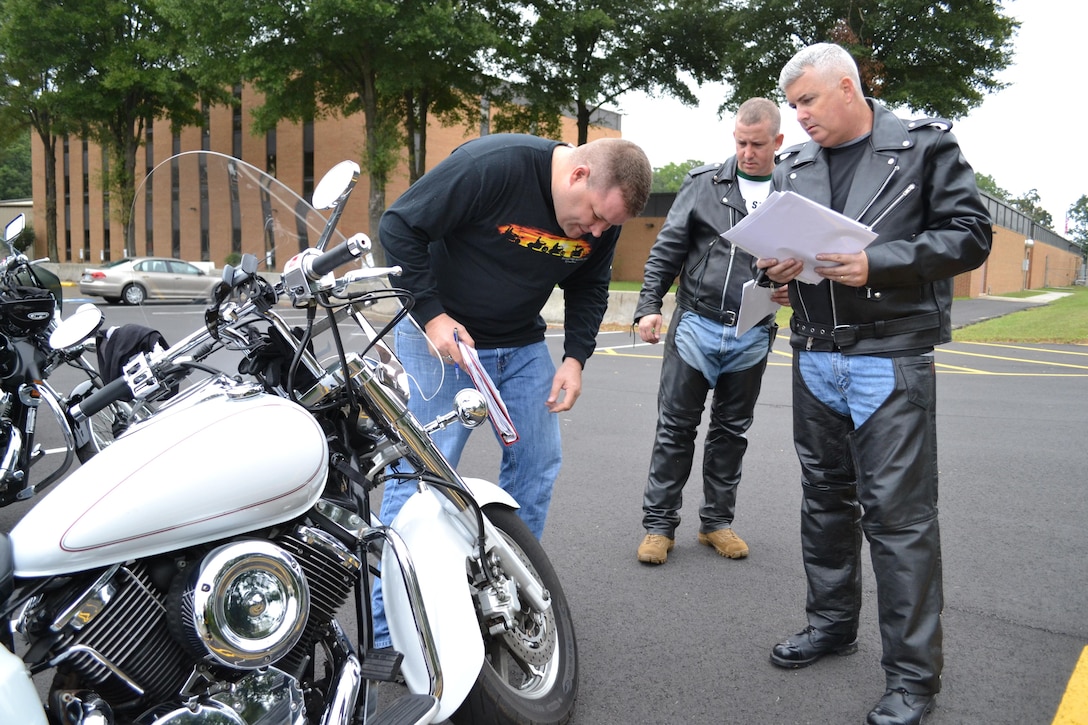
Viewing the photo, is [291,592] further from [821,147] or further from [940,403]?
[940,403]

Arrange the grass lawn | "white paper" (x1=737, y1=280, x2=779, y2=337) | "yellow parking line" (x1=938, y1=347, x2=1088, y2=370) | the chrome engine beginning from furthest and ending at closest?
the grass lawn → "yellow parking line" (x1=938, y1=347, x2=1088, y2=370) → "white paper" (x1=737, y1=280, x2=779, y2=337) → the chrome engine

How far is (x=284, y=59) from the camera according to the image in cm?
2283

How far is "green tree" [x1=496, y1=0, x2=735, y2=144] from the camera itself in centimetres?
2558

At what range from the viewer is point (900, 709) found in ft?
8.32

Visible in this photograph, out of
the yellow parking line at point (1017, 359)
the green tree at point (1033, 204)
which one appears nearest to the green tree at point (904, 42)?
the yellow parking line at point (1017, 359)

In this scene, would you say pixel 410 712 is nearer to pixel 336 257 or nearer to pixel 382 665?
pixel 382 665

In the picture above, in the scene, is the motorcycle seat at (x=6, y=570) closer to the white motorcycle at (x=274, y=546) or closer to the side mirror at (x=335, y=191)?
the white motorcycle at (x=274, y=546)

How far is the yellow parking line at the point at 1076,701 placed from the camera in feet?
8.52

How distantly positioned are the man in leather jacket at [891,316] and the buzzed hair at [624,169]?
490 mm

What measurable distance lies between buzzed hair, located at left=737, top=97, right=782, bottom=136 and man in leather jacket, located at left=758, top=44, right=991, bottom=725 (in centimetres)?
101

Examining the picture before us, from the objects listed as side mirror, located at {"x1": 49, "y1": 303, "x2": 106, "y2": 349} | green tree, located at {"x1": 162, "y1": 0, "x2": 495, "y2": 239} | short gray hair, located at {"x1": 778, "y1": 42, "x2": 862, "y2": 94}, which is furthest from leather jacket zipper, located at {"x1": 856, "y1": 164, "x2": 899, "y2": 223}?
green tree, located at {"x1": 162, "y1": 0, "x2": 495, "y2": 239}

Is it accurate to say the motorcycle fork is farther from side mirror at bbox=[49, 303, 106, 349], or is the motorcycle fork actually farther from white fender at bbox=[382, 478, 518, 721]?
side mirror at bbox=[49, 303, 106, 349]

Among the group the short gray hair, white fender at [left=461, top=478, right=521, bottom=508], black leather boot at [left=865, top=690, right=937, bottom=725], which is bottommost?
black leather boot at [left=865, top=690, right=937, bottom=725]

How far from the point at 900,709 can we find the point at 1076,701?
2.14 feet
